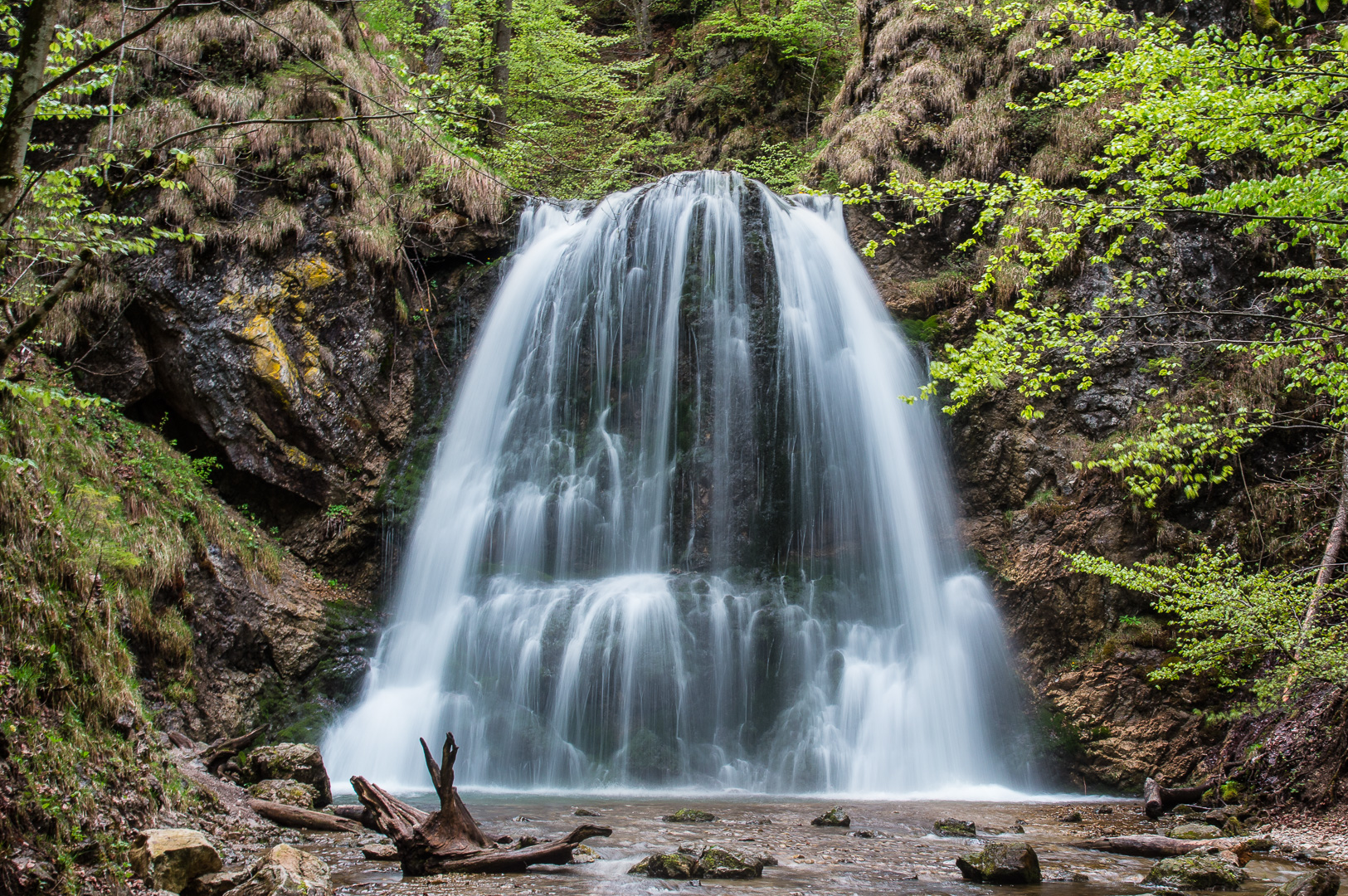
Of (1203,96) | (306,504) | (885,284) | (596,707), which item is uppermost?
(885,284)

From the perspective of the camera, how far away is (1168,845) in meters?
5.26

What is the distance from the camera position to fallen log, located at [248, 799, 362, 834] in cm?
545

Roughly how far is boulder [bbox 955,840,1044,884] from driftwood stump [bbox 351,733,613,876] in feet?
7.55

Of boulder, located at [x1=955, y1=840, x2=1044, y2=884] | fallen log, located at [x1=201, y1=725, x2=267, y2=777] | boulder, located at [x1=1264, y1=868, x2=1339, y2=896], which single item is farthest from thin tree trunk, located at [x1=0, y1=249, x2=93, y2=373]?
boulder, located at [x1=1264, y1=868, x2=1339, y2=896]

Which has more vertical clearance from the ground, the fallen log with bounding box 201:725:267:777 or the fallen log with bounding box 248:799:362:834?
the fallen log with bounding box 201:725:267:777

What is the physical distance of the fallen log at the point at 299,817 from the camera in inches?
215

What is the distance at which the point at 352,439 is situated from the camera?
11734 millimetres

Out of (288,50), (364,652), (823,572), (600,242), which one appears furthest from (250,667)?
(288,50)

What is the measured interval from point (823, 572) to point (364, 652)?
628cm

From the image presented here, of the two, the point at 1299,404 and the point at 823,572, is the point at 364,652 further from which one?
the point at 1299,404

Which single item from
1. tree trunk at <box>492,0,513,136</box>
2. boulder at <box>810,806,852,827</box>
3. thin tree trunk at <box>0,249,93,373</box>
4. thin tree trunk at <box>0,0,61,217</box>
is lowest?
boulder at <box>810,806,852,827</box>

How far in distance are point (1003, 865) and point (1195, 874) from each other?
106 cm

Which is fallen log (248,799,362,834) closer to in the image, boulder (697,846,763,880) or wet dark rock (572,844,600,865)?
wet dark rock (572,844,600,865)

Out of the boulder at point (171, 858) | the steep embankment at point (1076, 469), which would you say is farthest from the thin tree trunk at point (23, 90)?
the steep embankment at point (1076, 469)
